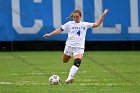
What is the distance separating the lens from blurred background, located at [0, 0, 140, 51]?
2683 cm

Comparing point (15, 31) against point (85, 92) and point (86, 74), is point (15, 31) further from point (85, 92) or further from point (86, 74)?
point (85, 92)

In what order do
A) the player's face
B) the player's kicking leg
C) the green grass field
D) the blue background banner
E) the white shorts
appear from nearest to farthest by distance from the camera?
the green grass field → the player's kicking leg → the player's face → the white shorts → the blue background banner

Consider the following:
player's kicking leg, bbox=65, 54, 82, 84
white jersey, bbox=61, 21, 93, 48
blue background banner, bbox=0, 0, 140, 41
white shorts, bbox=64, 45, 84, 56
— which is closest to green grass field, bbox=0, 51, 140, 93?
player's kicking leg, bbox=65, 54, 82, 84

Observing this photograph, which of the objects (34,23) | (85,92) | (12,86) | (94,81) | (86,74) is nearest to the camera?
A: (85,92)

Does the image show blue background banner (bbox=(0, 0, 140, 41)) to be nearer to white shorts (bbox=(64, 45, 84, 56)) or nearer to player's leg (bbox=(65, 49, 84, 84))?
white shorts (bbox=(64, 45, 84, 56))

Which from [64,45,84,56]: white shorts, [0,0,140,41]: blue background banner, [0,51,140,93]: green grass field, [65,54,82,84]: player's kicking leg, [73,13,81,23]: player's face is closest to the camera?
[0,51,140,93]: green grass field

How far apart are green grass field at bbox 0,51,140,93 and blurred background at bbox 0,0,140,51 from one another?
322 cm

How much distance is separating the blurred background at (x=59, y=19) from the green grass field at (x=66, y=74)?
322 cm

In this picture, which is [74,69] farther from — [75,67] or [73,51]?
[73,51]

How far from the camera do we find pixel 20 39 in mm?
26984

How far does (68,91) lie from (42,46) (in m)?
16.8

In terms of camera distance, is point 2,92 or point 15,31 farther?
point 15,31

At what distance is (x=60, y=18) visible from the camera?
27094 mm

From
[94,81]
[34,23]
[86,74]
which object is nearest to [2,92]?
[94,81]
